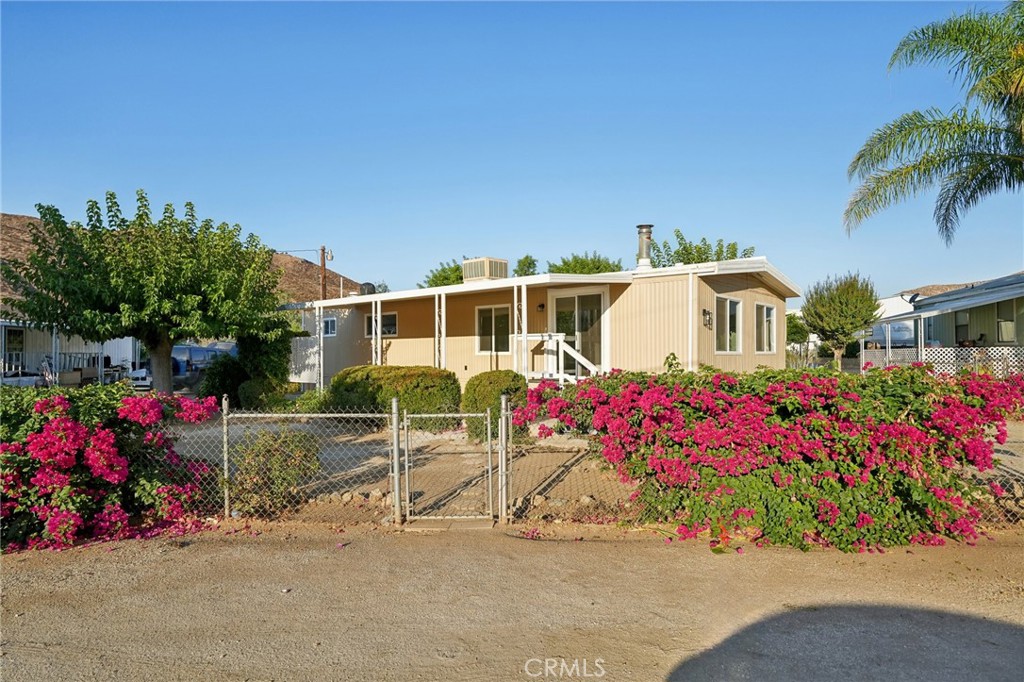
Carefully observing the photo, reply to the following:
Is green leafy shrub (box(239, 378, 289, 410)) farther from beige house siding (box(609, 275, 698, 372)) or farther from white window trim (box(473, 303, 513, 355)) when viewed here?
beige house siding (box(609, 275, 698, 372))

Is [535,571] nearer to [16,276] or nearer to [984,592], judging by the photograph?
[984,592]

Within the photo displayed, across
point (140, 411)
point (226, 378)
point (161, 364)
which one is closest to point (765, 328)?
point (226, 378)

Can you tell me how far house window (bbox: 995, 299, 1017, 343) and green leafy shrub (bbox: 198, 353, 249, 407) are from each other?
21405mm

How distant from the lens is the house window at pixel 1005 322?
19.4 metres

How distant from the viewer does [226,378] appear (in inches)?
629

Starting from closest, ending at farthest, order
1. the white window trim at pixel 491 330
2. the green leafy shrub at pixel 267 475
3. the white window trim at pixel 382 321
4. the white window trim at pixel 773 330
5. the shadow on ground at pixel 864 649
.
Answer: the shadow on ground at pixel 864 649 → the green leafy shrub at pixel 267 475 → the white window trim at pixel 773 330 → the white window trim at pixel 491 330 → the white window trim at pixel 382 321

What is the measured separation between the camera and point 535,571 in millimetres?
4734

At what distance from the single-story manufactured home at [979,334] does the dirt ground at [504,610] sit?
1385cm

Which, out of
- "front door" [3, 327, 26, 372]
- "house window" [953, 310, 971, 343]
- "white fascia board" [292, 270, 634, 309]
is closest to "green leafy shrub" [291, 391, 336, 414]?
"white fascia board" [292, 270, 634, 309]

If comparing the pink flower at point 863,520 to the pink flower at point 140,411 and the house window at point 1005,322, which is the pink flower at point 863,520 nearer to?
the pink flower at point 140,411

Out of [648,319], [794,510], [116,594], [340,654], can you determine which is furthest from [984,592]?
[648,319]

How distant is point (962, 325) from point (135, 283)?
2457 centimetres

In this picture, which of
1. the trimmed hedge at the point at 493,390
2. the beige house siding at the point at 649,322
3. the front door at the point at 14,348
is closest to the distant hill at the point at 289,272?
the front door at the point at 14,348

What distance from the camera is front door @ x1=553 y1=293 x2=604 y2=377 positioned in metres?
14.1
